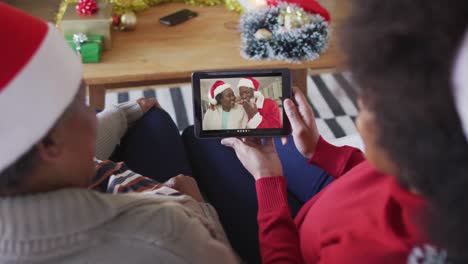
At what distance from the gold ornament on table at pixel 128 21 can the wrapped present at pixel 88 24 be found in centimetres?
7

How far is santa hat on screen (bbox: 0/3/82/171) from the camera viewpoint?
0.54 m

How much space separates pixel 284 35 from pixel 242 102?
59 cm

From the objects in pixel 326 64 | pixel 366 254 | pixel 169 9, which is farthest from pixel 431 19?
pixel 169 9

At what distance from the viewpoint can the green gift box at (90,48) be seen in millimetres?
1447

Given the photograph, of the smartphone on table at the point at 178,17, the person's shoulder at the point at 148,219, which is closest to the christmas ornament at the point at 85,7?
the smartphone on table at the point at 178,17

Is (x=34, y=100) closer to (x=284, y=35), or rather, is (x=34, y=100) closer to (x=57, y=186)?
(x=57, y=186)

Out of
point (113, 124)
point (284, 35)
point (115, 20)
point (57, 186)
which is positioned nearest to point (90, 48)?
point (115, 20)

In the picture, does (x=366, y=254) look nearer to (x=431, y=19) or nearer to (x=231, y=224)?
(x=431, y=19)

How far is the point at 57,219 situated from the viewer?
572mm

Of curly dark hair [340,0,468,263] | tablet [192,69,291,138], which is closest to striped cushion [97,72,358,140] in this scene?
tablet [192,69,291,138]

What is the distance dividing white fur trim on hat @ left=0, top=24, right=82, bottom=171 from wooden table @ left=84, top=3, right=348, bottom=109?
848 mm

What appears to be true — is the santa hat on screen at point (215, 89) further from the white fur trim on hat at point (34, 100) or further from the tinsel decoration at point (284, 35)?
the tinsel decoration at point (284, 35)

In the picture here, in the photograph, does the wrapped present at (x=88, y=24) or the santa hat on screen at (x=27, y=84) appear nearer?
the santa hat on screen at (x=27, y=84)

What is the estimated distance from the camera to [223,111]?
998mm
